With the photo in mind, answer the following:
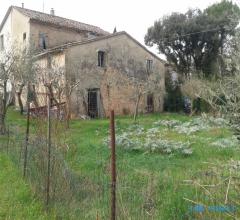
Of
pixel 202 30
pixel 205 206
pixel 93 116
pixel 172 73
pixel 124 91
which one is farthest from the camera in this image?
pixel 172 73

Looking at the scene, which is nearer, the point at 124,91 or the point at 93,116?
the point at 93,116

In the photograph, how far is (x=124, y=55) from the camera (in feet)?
94.4

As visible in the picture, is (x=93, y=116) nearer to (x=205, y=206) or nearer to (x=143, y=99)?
(x=143, y=99)

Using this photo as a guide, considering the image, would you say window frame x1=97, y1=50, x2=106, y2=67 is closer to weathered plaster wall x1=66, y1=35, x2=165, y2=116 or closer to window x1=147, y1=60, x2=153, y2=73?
weathered plaster wall x1=66, y1=35, x2=165, y2=116

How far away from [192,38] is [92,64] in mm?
10401

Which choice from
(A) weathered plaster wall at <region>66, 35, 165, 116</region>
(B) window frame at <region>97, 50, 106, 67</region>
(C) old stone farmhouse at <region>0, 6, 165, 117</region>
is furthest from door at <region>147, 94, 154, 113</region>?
(B) window frame at <region>97, 50, 106, 67</region>

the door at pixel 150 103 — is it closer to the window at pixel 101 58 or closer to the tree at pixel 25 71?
the window at pixel 101 58

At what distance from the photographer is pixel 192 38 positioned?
32.7 meters

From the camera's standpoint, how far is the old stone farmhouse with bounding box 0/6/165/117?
25.2 meters

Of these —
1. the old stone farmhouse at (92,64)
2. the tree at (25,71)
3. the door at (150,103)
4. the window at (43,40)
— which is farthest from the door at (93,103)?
the window at (43,40)

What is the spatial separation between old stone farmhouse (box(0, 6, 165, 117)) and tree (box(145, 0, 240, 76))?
269cm

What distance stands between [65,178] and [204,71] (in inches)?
1138

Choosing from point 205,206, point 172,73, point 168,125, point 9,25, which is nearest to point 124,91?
point 172,73

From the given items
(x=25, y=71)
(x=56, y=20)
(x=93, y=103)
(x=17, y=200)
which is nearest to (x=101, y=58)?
(x=93, y=103)
